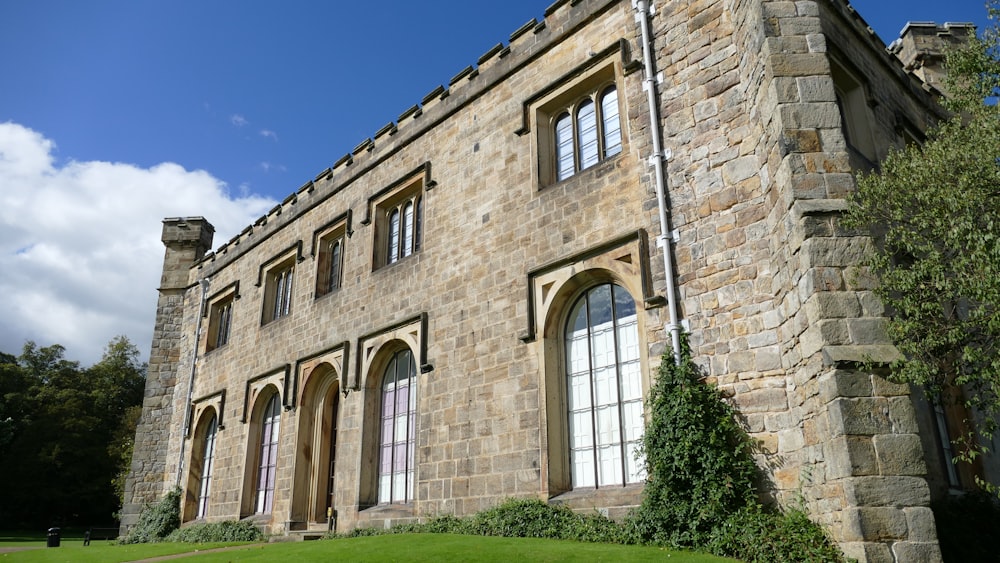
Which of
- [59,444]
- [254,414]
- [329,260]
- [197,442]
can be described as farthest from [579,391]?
[59,444]

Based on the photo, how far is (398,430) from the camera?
13.8m

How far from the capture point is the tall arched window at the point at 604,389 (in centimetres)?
980

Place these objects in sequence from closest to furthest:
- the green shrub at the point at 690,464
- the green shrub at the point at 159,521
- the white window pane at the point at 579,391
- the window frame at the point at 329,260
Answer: the green shrub at the point at 690,464
the white window pane at the point at 579,391
the window frame at the point at 329,260
the green shrub at the point at 159,521

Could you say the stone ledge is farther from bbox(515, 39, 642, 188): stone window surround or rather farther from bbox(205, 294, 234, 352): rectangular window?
bbox(205, 294, 234, 352): rectangular window

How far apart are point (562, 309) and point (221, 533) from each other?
11449mm

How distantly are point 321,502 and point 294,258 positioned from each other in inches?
262

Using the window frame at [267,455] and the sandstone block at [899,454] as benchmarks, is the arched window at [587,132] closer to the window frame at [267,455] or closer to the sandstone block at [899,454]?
the sandstone block at [899,454]

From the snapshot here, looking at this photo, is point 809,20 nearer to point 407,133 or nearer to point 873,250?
point 873,250

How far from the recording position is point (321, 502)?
15.5 m

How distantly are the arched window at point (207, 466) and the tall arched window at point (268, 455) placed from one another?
2.42 meters

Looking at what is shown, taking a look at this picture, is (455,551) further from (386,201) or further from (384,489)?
(386,201)

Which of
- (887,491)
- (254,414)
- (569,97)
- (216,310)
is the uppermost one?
(569,97)

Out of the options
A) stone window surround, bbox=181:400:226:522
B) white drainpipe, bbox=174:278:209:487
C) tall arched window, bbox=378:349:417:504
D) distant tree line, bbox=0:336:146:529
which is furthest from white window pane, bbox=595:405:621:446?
distant tree line, bbox=0:336:146:529

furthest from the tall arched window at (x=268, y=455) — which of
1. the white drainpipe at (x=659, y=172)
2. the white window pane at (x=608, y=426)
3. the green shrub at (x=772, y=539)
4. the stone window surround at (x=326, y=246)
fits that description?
the green shrub at (x=772, y=539)
